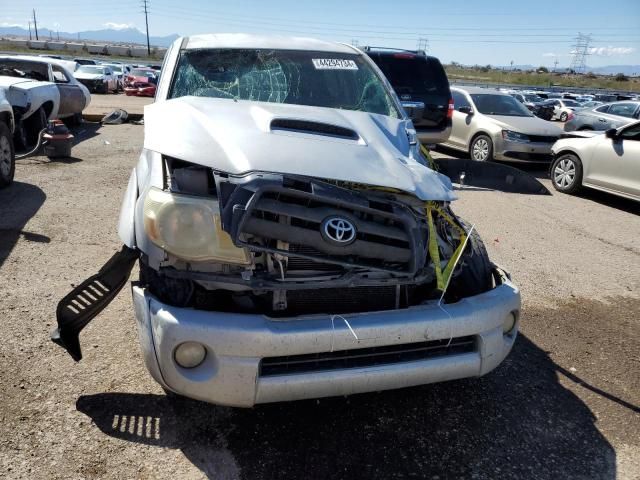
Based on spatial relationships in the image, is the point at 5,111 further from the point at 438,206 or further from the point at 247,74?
the point at 438,206

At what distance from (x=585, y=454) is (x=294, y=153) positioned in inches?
82.6

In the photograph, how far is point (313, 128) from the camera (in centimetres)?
301

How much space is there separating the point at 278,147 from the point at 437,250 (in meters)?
0.94

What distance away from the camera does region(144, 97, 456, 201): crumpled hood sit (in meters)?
2.47

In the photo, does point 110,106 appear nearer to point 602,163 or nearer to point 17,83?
point 17,83

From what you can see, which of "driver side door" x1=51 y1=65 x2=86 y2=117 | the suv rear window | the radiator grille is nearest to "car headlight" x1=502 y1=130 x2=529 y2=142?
the suv rear window

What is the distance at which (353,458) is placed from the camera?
2488 mm

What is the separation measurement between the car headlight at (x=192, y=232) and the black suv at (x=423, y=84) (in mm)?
7516

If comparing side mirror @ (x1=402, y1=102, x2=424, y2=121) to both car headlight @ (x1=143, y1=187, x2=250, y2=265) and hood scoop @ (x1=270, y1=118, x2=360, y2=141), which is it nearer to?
hood scoop @ (x1=270, y1=118, x2=360, y2=141)

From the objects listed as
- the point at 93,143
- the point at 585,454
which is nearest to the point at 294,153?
the point at 585,454

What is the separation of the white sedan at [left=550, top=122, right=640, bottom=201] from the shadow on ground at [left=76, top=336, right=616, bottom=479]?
235 inches

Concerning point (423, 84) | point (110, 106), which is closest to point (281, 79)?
point (423, 84)

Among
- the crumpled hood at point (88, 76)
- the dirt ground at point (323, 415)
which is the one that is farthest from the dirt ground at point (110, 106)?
the dirt ground at point (323, 415)

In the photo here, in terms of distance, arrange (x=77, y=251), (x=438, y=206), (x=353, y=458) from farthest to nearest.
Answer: (x=77, y=251) → (x=438, y=206) → (x=353, y=458)
